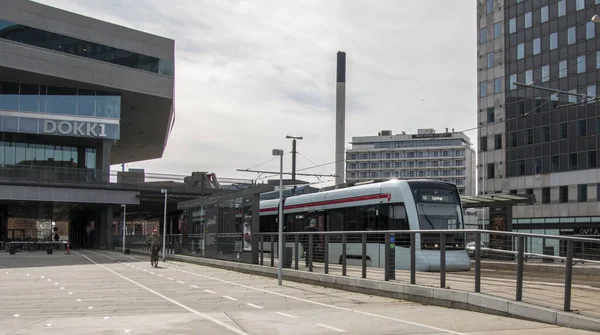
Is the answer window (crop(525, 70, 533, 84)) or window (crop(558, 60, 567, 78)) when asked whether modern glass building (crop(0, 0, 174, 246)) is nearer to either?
window (crop(525, 70, 533, 84))

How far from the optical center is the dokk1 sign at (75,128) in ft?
173

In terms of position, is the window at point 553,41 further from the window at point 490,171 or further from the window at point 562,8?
the window at point 490,171

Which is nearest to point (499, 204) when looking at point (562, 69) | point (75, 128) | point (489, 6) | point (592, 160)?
point (592, 160)

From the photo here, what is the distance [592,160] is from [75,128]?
45.9m

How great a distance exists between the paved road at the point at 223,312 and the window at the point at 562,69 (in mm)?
52007

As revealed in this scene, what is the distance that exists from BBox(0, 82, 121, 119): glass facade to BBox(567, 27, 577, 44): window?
42.3 meters

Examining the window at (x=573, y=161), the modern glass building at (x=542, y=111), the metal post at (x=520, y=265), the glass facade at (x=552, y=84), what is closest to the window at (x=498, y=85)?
the modern glass building at (x=542, y=111)

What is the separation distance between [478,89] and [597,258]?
218ft

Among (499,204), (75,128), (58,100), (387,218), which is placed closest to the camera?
(387,218)

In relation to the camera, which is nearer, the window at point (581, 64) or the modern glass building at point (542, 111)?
the modern glass building at point (542, 111)

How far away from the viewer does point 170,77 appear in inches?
2221

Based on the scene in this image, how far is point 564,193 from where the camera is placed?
61938 mm

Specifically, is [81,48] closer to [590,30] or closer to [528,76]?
[528,76]

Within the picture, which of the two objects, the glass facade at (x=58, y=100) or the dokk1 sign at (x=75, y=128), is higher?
the glass facade at (x=58, y=100)
